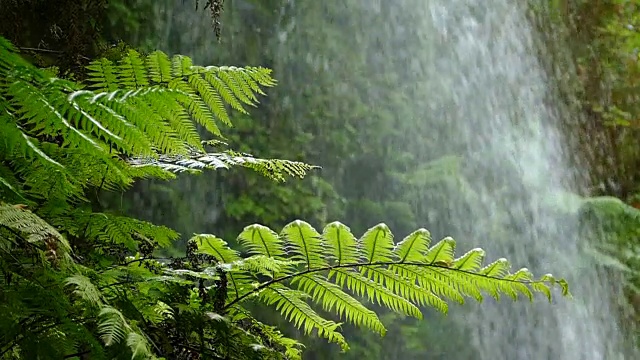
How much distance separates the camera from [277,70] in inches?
218

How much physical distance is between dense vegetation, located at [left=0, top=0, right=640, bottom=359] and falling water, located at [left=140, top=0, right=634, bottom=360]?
51 millimetres

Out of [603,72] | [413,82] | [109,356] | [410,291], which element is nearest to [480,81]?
[413,82]

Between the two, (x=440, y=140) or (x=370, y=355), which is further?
(x=440, y=140)

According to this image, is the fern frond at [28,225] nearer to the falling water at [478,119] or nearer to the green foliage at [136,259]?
the green foliage at [136,259]

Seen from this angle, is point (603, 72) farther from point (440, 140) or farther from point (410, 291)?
point (410, 291)

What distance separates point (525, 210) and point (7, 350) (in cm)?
561

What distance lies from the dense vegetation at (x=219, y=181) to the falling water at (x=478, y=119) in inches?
2.0

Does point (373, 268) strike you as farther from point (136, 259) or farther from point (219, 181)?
point (219, 181)

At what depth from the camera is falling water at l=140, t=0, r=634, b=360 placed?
17.6 ft

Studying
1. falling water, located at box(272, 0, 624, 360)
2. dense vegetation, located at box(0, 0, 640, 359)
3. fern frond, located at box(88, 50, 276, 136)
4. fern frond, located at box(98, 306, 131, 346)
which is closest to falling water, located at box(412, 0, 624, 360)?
falling water, located at box(272, 0, 624, 360)

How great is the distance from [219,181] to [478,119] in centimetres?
313

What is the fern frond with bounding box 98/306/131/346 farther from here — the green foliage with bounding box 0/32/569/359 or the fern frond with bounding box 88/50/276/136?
the fern frond with bounding box 88/50/276/136

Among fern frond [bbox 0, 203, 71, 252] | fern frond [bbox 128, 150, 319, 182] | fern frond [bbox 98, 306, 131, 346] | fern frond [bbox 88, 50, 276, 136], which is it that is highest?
fern frond [bbox 88, 50, 276, 136]

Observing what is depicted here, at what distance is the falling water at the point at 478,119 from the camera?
17.6 ft
